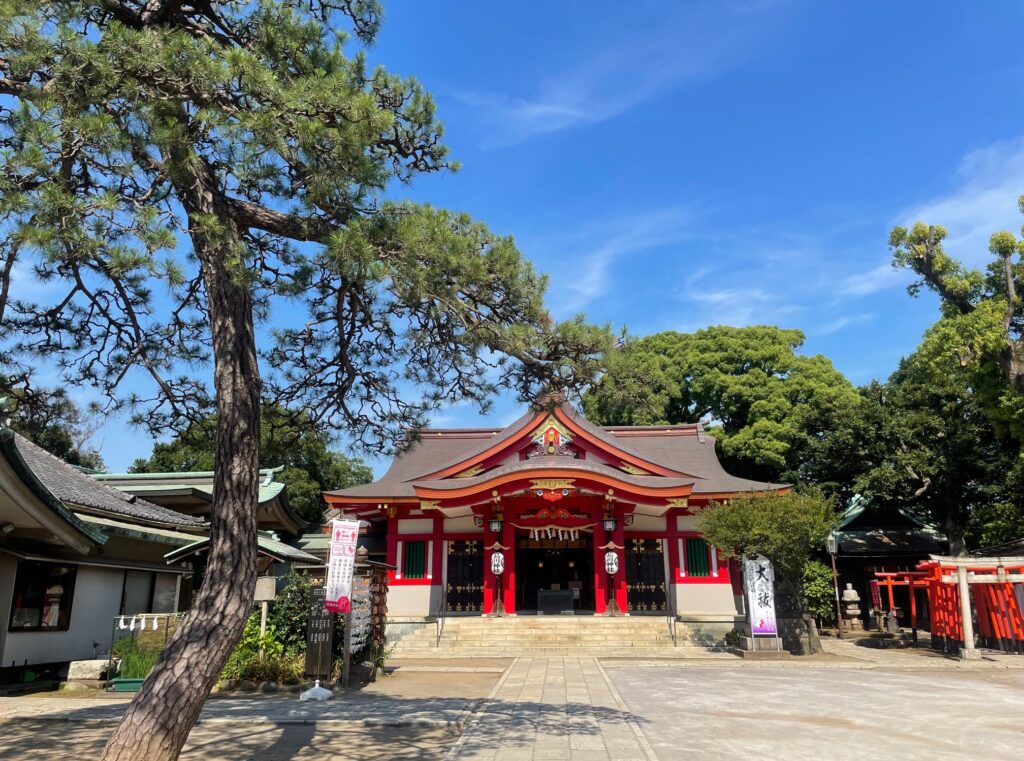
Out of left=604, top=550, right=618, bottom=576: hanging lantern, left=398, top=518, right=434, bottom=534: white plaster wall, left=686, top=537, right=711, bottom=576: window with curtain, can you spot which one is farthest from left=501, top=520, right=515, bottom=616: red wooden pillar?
left=686, top=537, right=711, bottom=576: window with curtain

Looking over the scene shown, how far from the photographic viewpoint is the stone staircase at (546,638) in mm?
15914

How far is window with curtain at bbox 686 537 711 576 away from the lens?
1902 cm

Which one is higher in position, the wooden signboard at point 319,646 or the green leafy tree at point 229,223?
the green leafy tree at point 229,223

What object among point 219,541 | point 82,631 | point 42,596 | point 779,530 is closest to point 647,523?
point 779,530

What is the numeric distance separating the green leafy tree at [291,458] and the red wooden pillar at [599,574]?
7232 mm

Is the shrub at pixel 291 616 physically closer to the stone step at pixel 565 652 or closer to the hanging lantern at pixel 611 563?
the stone step at pixel 565 652

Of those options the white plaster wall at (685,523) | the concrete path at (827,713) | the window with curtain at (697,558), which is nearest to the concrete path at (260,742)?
the concrete path at (827,713)

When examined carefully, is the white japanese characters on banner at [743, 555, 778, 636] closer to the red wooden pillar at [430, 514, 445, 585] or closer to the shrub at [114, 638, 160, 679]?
the red wooden pillar at [430, 514, 445, 585]

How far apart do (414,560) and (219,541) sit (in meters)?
16.0

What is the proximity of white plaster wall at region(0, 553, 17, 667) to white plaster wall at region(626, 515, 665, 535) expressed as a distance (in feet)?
48.1

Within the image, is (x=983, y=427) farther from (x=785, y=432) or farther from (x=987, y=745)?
(x=987, y=745)

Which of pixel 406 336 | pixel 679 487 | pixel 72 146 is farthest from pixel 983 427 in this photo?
pixel 72 146

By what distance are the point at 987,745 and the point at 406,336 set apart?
6.31m

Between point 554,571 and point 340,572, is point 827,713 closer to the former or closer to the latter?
point 340,572
